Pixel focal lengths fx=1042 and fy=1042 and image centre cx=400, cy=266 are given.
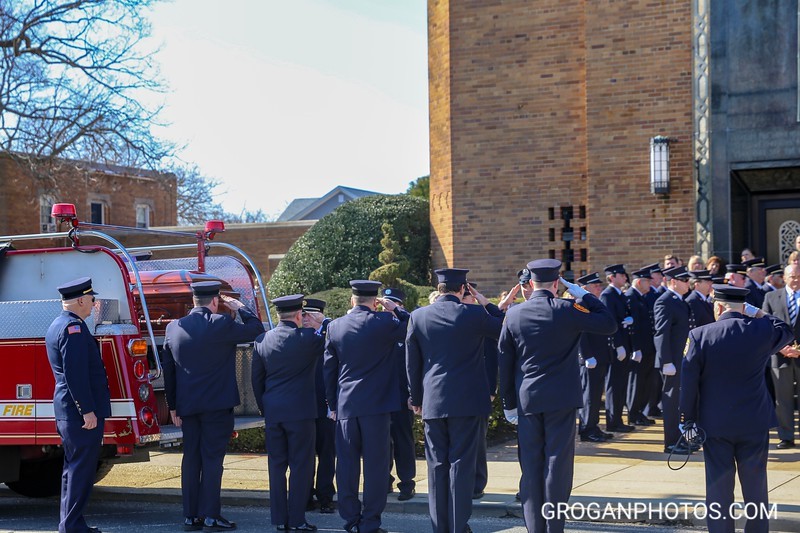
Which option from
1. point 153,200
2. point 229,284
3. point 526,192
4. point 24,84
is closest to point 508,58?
point 526,192

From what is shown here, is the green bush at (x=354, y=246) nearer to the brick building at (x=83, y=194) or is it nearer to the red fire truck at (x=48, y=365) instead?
the red fire truck at (x=48, y=365)

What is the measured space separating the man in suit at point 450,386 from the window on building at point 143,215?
3562 centimetres

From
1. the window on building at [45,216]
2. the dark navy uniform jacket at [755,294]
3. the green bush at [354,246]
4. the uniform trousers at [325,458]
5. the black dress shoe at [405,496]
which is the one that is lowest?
the black dress shoe at [405,496]

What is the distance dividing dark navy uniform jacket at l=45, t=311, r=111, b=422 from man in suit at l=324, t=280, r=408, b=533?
1.81m

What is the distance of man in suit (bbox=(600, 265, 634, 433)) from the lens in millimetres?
12469

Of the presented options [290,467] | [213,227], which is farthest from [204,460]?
[213,227]

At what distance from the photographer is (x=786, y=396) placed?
11.1 meters

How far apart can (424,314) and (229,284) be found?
341 centimetres

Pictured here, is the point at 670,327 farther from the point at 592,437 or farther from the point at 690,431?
the point at 690,431

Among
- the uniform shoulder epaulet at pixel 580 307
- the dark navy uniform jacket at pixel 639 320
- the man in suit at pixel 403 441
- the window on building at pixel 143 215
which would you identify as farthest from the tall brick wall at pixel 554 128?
the window on building at pixel 143 215

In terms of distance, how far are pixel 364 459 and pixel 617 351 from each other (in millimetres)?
5234

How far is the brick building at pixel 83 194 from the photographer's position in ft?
98.0

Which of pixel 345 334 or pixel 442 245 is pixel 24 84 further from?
pixel 345 334

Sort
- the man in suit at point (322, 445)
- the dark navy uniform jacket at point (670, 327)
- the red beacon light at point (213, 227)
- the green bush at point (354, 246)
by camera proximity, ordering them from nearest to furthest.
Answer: the man in suit at point (322, 445)
the red beacon light at point (213, 227)
the dark navy uniform jacket at point (670, 327)
the green bush at point (354, 246)
